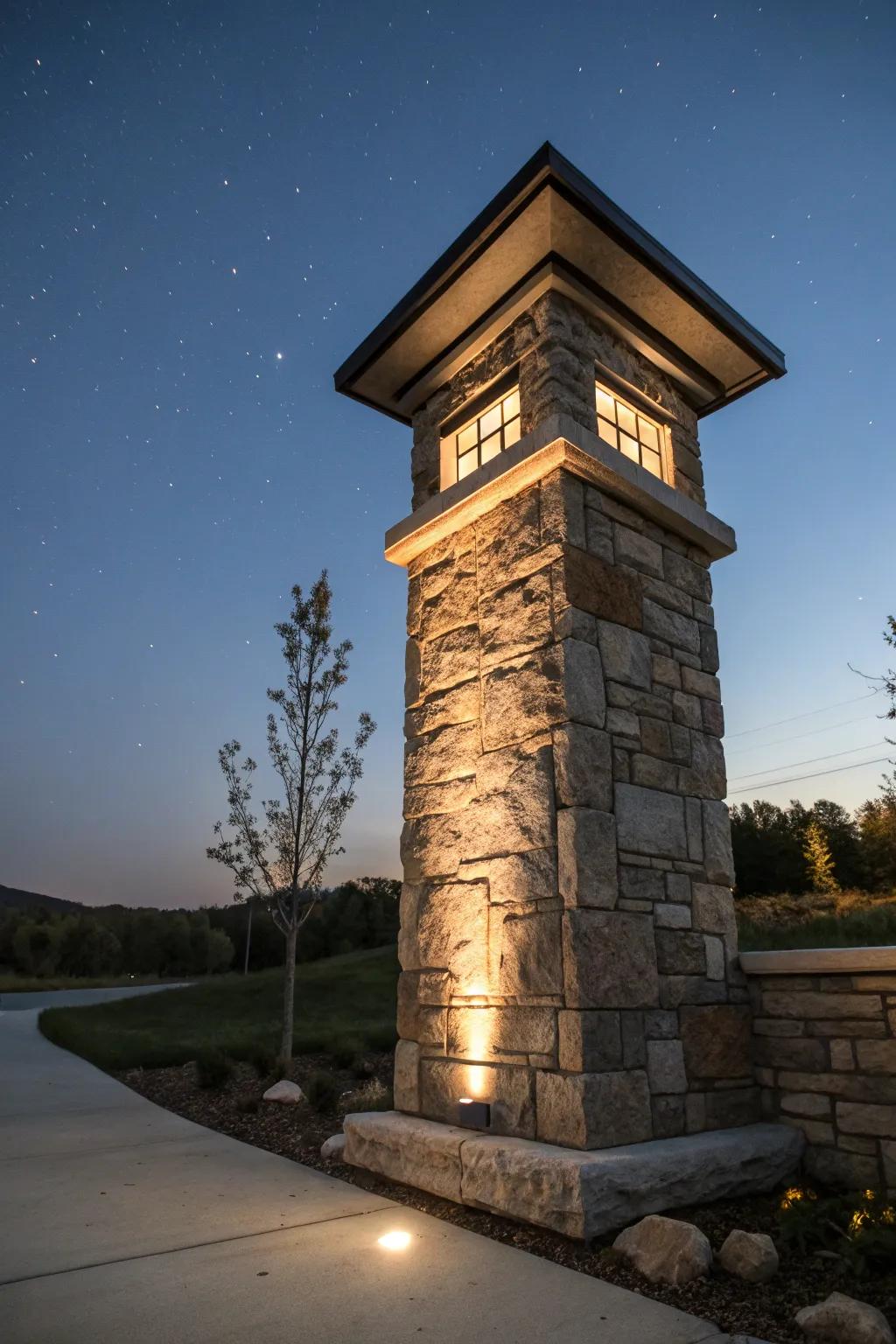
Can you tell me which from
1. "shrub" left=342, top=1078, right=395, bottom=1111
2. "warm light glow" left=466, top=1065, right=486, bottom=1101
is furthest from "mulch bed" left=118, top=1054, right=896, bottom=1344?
"warm light glow" left=466, top=1065, right=486, bottom=1101

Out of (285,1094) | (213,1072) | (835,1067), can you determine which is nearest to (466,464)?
(835,1067)

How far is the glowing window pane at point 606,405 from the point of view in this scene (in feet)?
17.4

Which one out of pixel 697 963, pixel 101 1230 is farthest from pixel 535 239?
pixel 101 1230

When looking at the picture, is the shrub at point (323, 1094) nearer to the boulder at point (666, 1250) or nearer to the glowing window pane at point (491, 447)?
the boulder at point (666, 1250)

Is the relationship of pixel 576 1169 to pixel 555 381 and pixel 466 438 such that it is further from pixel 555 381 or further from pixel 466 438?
pixel 466 438

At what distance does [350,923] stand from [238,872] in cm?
3503

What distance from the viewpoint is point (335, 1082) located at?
6.45m

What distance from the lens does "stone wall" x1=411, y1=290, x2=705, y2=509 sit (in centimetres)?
496

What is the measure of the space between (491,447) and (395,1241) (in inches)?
174

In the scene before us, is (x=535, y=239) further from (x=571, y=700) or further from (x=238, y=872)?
(x=238, y=872)

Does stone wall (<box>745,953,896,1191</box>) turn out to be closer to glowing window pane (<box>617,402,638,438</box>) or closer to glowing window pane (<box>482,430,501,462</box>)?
glowing window pane (<box>617,402,638,438</box>)

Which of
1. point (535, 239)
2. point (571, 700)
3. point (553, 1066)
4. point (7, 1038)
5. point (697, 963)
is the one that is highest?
point (535, 239)

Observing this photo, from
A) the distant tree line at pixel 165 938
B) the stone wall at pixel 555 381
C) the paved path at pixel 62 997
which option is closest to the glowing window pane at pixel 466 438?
the stone wall at pixel 555 381

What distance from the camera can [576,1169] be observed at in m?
3.37
